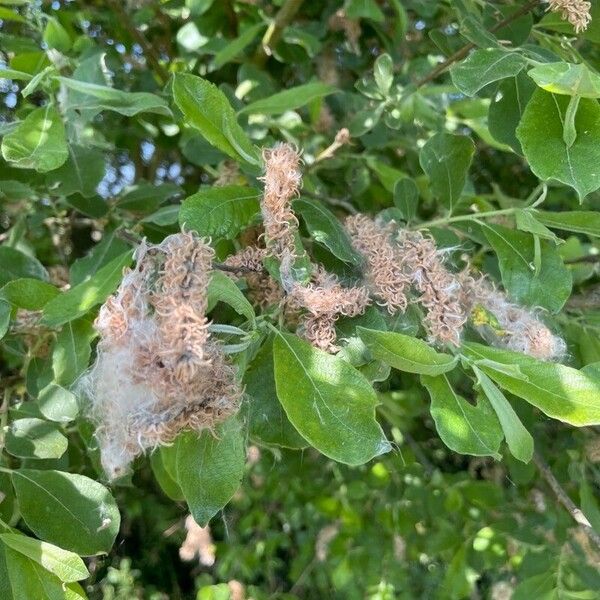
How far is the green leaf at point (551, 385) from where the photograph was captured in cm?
70

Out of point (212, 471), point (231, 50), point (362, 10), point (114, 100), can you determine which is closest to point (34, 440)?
point (212, 471)

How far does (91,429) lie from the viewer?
957 millimetres

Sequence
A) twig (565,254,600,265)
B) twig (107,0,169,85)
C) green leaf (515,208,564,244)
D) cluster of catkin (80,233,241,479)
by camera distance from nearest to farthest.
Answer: cluster of catkin (80,233,241,479)
green leaf (515,208,564,244)
twig (565,254,600,265)
twig (107,0,169,85)

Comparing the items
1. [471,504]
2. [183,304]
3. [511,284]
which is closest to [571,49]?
[511,284]

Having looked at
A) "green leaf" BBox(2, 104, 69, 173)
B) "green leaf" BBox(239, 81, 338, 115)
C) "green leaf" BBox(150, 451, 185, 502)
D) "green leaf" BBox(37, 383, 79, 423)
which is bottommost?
"green leaf" BBox(150, 451, 185, 502)

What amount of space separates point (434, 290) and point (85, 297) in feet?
1.28

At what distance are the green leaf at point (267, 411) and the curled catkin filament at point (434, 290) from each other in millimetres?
176

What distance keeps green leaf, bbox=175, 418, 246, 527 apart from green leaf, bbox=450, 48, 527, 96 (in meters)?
0.43

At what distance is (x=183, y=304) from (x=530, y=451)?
1.36 ft

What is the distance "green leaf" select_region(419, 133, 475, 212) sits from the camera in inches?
38.7

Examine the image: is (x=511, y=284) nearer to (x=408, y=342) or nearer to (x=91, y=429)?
(x=408, y=342)

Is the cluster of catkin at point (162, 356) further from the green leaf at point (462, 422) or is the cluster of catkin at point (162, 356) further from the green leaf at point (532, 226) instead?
the green leaf at point (532, 226)

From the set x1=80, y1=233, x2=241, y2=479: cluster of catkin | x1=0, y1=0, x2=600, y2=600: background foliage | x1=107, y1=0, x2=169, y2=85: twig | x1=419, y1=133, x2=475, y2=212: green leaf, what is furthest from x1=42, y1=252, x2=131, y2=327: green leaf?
x1=107, y1=0, x2=169, y2=85: twig

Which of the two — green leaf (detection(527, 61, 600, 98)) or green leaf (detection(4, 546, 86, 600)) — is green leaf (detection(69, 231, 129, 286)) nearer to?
green leaf (detection(4, 546, 86, 600))
